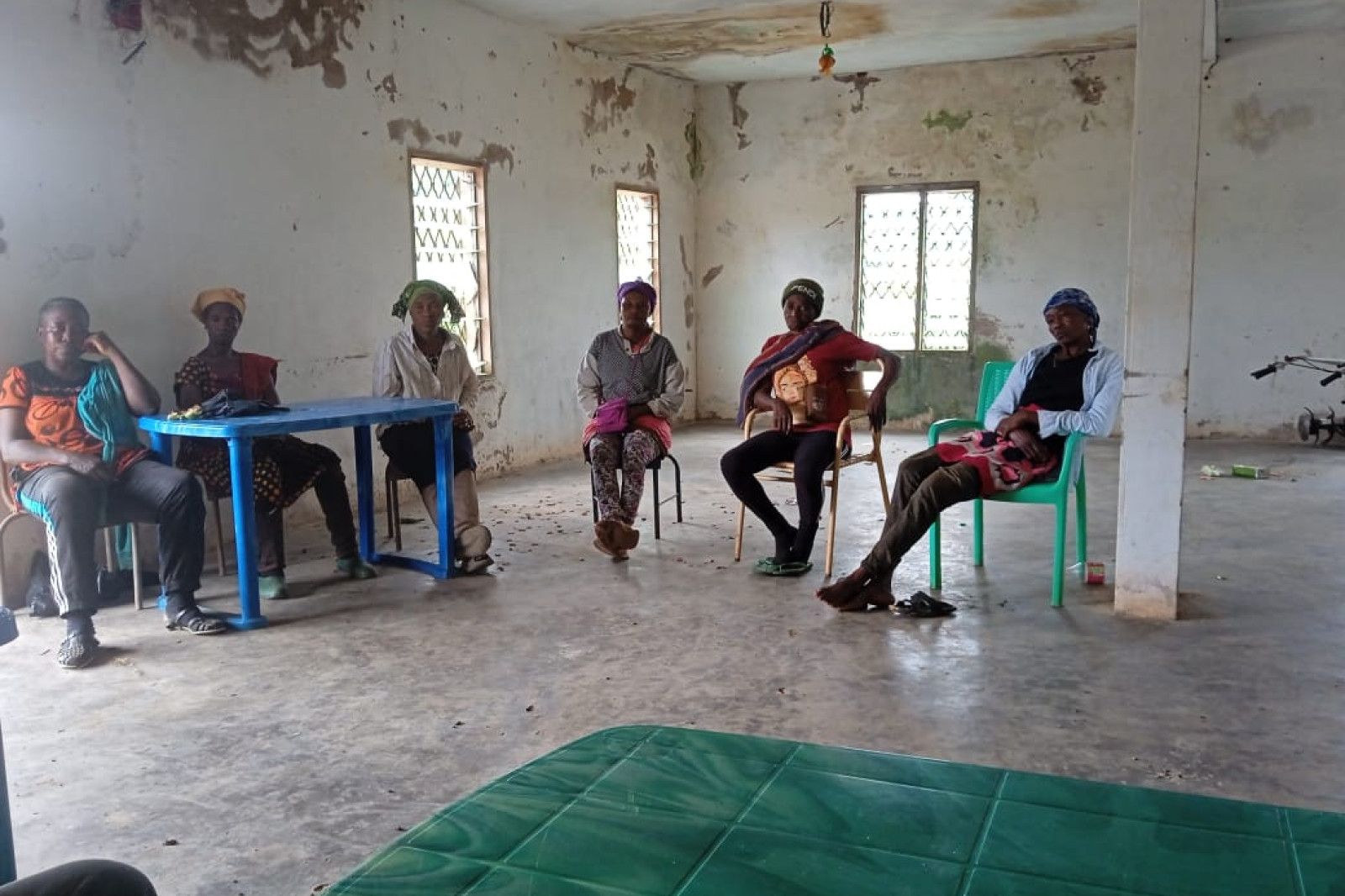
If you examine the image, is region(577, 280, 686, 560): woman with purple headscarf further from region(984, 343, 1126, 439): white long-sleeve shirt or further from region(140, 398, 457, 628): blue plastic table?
region(984, 343, 1126, 439): white long-sleeve shirt

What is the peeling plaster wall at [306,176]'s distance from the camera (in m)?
4.48

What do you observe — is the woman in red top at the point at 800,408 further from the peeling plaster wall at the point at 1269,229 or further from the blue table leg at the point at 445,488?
the peeling plaster wall at the point at 1269,229

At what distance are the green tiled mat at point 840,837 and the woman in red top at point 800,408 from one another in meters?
3.31

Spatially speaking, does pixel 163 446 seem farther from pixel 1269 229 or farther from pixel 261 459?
pixel 1269 229

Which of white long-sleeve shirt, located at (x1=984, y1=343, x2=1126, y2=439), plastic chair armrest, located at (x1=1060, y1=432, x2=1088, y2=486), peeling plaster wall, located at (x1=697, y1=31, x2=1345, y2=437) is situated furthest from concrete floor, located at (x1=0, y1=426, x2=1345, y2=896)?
peeling plaster wall, located at (x1=697, y1=31, x2=1345, y2=437)

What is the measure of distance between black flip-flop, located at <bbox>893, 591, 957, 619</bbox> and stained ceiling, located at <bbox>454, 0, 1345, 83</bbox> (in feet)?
14.0

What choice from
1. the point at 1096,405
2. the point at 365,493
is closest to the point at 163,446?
the point at 365,493

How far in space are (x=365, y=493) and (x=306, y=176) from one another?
1825 mm

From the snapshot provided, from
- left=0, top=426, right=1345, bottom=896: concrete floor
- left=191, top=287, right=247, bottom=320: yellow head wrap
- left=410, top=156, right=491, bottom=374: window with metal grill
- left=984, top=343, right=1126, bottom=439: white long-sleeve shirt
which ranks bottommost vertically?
left=0, top=426, right=1345, bottom=896: concrete floor

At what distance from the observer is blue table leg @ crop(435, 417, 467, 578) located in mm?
4660

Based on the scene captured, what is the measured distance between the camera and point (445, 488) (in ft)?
15.5

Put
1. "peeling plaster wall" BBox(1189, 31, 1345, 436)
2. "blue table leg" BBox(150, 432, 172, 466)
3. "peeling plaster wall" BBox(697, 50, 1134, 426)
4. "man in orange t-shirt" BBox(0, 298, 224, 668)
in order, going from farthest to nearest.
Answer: "peeling plaster wall" BBox(697, 50, 1134, 426) → "peeling plaster wall" BBox(1189, 31, 1345, 436) → "blue table leg" BBox(150, 432, 172, 466) → "man in orange t-shirt" BBox(0, 298, 224, 668)

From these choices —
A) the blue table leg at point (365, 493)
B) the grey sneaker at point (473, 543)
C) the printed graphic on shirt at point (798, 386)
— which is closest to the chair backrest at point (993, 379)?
the printed graphic on shirt at point (798, 386)

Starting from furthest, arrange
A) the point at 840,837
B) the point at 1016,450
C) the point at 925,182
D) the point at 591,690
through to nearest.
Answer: the point at 925,182 → the point at 1016,450 → the point at 591,690 → the point at 840,837
